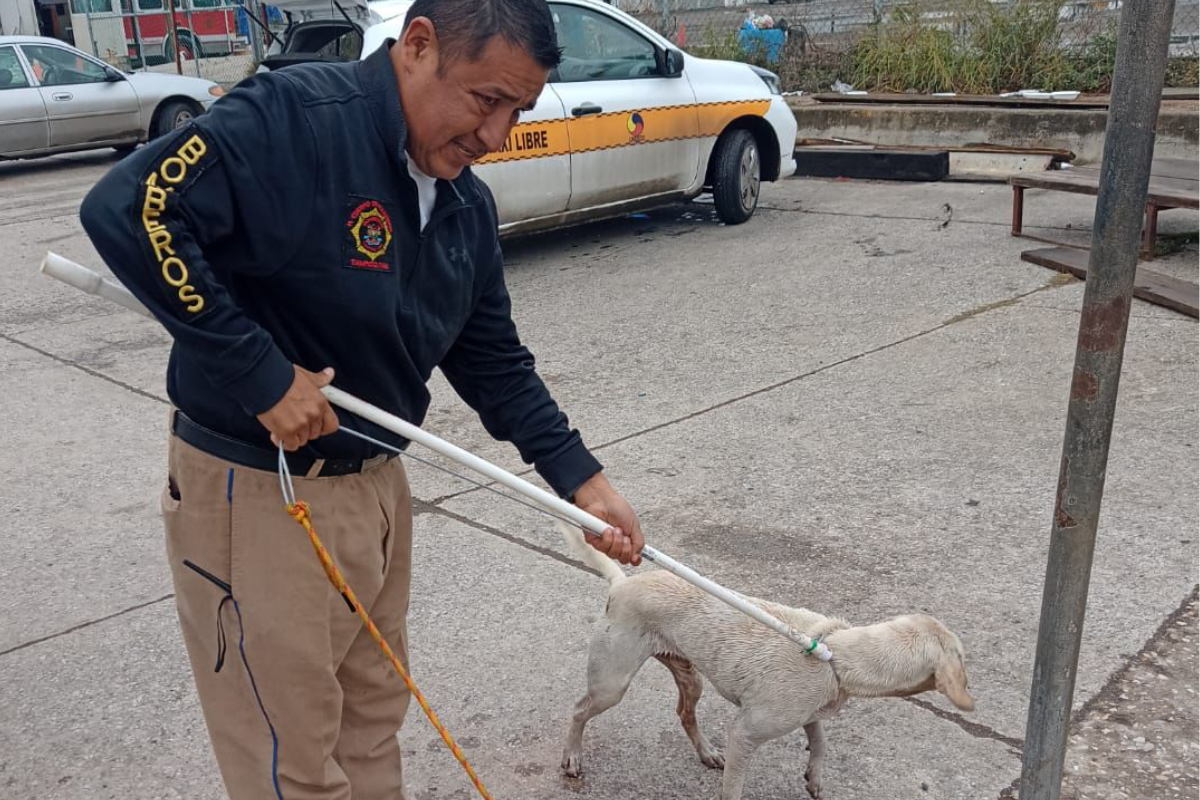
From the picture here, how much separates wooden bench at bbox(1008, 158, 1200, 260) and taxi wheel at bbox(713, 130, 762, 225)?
2.00 metres

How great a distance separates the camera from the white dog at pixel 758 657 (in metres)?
2.64

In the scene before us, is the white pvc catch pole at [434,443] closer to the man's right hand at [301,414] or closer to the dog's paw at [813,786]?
the man's right hand at [301,414]

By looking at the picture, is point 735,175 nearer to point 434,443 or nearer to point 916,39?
point 916,39

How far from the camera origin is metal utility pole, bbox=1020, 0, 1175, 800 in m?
2.09

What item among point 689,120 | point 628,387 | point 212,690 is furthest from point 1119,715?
point 689,120

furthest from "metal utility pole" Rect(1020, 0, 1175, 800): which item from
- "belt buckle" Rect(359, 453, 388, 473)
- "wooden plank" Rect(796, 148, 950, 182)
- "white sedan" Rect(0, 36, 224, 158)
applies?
"white sedan" Rect(0, 36, 224, 158)

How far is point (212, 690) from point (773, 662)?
1189 millimetres

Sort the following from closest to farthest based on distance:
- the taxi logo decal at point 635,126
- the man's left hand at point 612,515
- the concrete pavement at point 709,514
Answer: the man's left hand at point 612,515
the concrete pavement at point 709,514
the taxi logo decal at point 635,126

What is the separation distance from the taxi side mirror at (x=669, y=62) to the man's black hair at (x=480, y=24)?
6695mm

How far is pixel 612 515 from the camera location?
8.16 ft

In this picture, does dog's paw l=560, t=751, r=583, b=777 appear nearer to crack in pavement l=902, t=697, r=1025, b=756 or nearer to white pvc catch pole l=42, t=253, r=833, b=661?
white pvc catch pole l=42, t=253, r=833, b=661

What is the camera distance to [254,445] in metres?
2.07

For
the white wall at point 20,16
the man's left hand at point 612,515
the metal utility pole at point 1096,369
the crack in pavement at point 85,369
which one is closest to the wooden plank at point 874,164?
the crack in pavement at point 85,369

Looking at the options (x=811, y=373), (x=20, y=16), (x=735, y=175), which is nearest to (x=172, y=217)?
(x=811, y=373)
